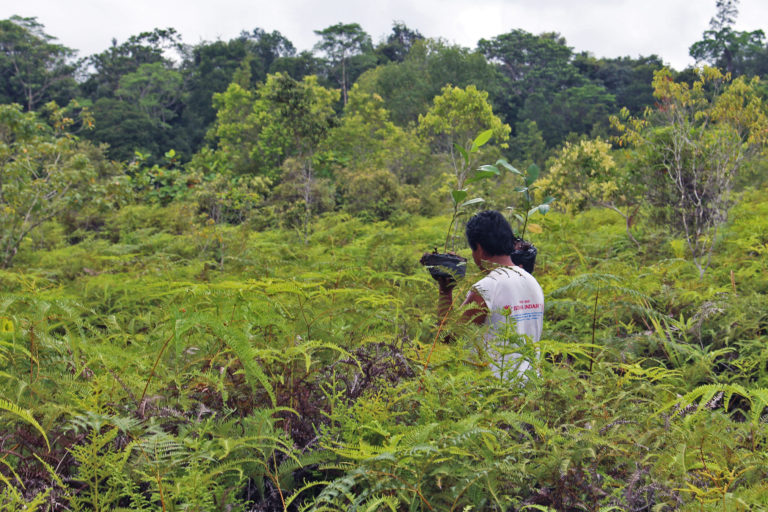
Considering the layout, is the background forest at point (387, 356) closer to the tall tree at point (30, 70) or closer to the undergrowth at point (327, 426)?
the undergrowth at point (327, 426)

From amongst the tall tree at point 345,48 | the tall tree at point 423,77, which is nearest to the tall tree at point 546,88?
the tall tree at point 423,77

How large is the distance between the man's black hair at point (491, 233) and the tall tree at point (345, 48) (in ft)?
167

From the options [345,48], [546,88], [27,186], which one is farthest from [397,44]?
[27,186]

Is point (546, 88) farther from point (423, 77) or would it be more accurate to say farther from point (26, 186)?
point (26, 186)

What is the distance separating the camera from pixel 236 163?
1938 cm

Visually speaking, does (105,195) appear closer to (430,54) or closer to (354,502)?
(354,502)

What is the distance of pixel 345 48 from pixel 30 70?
2647 centimetres

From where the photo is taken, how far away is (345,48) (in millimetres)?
53094

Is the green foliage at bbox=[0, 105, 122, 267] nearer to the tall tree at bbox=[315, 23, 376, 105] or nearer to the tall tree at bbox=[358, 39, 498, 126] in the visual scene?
the tall tree at bbox=[358, 39, 498, 126]

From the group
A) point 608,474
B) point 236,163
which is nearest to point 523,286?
point 608,474

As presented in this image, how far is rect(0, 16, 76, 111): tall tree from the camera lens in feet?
131

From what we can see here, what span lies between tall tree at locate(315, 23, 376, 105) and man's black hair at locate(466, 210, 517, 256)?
167 ft

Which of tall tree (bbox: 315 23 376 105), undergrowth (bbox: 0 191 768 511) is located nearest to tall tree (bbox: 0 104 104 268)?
undergrowth (bbox: 0 191 768 511)

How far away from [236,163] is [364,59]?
35.6 metres
